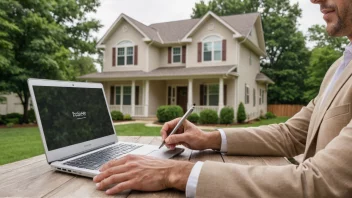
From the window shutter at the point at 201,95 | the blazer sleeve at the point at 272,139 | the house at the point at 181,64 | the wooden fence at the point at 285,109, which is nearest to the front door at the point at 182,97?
the house at the point at 181,64

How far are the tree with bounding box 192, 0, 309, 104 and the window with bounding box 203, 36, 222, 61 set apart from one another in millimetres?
12206

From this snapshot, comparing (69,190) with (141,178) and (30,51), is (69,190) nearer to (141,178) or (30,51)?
(141,178)

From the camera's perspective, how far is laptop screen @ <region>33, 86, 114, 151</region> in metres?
1.31

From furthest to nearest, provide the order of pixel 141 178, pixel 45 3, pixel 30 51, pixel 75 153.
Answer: pixel 45 3
pixel 30 51
pixel 75 153
pixel 141 178

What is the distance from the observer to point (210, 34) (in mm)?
15148

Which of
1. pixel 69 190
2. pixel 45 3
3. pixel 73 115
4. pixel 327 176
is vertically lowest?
pixel 69 190

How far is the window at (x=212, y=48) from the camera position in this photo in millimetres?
15055

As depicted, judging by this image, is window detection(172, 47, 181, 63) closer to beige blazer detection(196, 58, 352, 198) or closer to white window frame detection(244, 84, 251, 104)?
white window frame detection(244, 84, 251, 104)

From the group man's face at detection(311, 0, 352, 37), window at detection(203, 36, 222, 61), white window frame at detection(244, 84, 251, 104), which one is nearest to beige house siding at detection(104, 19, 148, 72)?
window at detection(203, 36, 222, 61)

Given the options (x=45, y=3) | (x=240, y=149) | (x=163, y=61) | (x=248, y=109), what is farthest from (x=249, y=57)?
(x=240, y=149)

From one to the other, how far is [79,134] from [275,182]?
1.13m

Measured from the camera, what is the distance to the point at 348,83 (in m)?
1.10

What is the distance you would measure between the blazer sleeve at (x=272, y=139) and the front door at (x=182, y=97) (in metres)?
14.9

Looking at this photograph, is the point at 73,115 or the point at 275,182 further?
the point at 73,115
